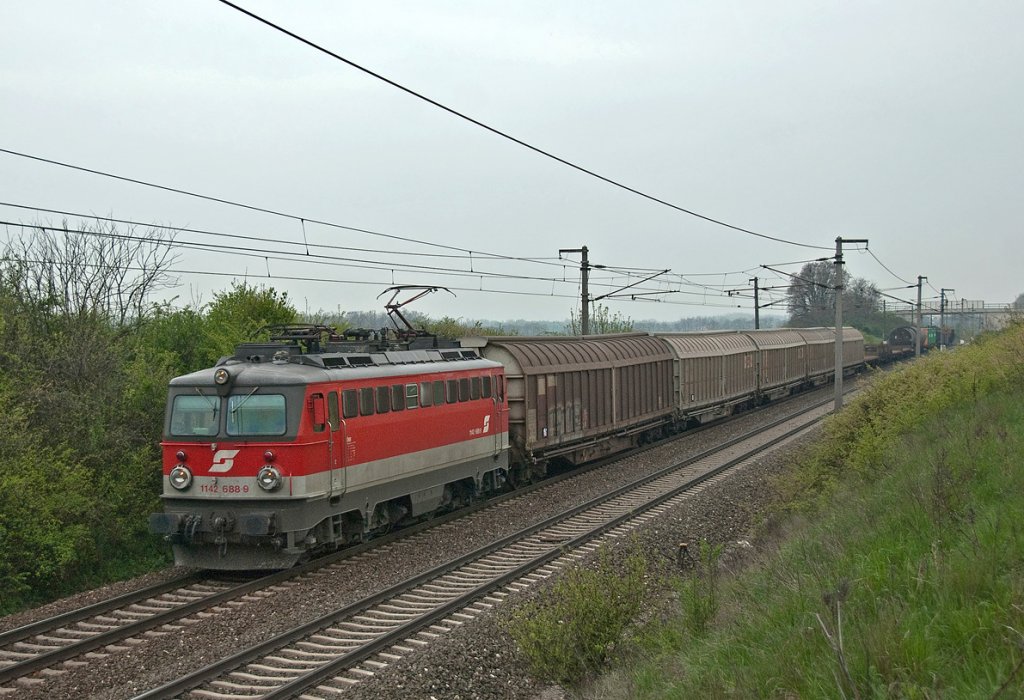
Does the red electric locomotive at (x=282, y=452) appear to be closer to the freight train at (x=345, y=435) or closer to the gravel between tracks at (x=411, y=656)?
the freight train at (x=345, y=435)

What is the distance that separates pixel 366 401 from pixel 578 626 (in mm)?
5950

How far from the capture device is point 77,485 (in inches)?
596

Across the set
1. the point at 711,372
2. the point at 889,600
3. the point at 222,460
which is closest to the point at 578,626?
the point at 889,600

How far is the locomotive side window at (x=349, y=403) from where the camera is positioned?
13.0 meters

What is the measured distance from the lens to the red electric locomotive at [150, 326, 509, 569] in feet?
39.3

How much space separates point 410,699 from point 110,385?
1242cm

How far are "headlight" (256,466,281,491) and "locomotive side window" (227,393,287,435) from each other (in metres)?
0.53

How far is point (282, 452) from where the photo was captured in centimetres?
1198

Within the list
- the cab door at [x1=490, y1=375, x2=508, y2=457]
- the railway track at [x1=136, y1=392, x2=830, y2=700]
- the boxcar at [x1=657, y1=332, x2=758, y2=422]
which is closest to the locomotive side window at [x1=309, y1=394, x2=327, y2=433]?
the railway track at [x1=136, y1=392, x2=830, y2=700]

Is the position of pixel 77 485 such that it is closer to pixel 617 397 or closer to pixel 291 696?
pixel 291 696

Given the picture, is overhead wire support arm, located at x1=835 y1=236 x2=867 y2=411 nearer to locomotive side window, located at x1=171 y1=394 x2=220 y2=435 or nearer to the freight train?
the freight train

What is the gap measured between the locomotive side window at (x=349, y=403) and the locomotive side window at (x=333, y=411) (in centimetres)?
15

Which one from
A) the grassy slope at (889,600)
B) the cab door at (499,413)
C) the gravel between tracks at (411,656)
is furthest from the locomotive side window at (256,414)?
the cab door at (499,413)

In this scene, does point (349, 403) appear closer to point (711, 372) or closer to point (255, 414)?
point (255, 414)
